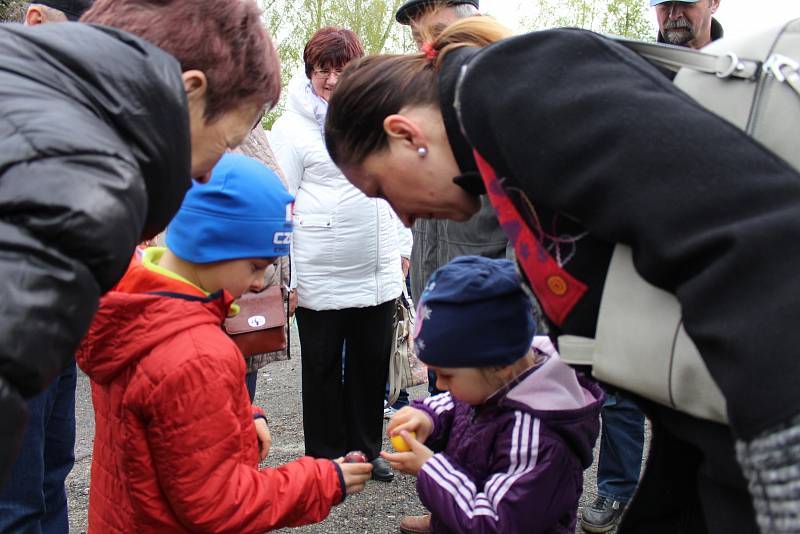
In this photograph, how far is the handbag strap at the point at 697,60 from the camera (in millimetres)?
896

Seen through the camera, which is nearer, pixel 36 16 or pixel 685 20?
pixel 36 16

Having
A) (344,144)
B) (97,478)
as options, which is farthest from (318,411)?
(344,144)

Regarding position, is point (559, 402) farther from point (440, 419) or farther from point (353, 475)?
point (353, 475)

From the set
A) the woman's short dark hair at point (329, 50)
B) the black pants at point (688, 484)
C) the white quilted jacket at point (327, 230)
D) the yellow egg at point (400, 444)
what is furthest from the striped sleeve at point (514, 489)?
the woman's short dark hair at point (329, 50)

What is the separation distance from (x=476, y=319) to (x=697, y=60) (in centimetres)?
93

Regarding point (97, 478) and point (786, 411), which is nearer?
A: point (786, 411)

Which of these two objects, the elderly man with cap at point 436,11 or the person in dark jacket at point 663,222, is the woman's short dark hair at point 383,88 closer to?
the person in dark jacket at point 663,222

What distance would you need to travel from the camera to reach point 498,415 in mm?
1859

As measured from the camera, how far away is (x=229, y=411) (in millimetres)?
1719

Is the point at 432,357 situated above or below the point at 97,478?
above

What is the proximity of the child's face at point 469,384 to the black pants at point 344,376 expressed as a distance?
1689 mm

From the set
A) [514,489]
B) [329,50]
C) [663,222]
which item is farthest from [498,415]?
[329,50]

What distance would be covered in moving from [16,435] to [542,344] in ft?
5.08

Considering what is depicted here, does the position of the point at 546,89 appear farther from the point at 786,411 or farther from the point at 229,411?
the point at 229,411
